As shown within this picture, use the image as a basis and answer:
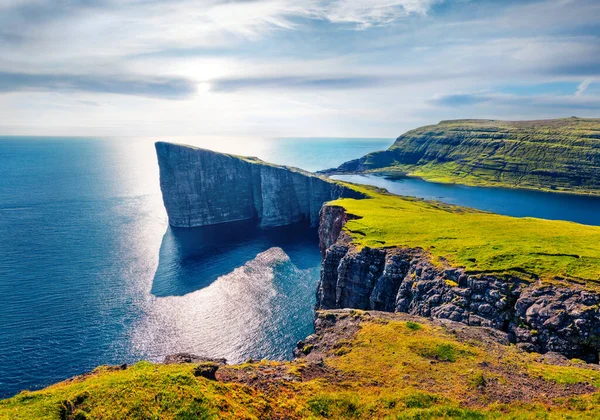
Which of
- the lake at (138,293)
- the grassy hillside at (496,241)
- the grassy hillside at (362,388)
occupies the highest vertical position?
the grassy hillside at (496,241)

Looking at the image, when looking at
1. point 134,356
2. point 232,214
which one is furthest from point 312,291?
point 232,214

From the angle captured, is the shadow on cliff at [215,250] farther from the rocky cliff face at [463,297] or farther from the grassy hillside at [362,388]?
the grassy hillside at [362,388]

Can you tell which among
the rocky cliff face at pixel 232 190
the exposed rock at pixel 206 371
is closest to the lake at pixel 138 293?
the rocky cliff face at pixel 232 190

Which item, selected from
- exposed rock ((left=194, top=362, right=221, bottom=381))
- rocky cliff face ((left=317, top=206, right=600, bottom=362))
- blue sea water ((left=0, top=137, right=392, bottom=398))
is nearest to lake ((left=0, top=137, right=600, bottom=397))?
blue sea water ((left=0, top=137, right=392, bottom=398))

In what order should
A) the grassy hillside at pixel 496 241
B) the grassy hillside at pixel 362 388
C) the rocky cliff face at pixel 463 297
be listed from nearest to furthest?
the grassy hillside at pixel 362 388
the rocky cliff face at pixel 463 297
the grassy hillside at pixel 496 241

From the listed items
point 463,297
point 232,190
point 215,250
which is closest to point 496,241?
point 463,297

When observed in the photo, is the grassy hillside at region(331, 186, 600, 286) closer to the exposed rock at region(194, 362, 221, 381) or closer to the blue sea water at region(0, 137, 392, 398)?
the blue sea water at region(0, 137, 392, 398)
